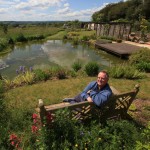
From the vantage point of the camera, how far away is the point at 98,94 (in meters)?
3.38

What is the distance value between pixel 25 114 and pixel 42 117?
1.67m

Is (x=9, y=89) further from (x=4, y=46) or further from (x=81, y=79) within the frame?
(x=4, y=46)

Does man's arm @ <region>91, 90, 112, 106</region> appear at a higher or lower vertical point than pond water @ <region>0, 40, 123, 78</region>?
higher

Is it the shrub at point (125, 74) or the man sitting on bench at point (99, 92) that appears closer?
the man sitting on bench at point (99, 92)

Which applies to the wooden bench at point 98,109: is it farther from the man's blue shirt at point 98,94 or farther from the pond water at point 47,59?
the pond water at point 47,59

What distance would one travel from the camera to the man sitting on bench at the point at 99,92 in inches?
129

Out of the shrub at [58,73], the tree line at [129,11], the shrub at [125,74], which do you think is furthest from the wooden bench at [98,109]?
the tree line at [129,11]

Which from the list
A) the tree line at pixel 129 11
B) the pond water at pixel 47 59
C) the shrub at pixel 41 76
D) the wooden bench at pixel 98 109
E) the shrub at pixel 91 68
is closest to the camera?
the wooden bench at pixel 98 109

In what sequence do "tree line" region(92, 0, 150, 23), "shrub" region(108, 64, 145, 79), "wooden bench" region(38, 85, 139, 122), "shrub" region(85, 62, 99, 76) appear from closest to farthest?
"wooden bench" region(38, 85, 139, 122) < "shrub" region(108, 64, 145, 79) < "shrub" region(85, 62, 99, 76) < "tree line" region(92, 0, 150, 23)

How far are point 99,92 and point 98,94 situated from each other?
76 mm

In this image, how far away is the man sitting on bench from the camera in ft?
10.8

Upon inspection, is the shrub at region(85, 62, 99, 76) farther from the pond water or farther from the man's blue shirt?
the man's blue shirt

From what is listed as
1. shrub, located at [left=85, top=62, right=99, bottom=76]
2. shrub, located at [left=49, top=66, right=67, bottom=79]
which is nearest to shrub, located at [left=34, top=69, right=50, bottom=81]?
shrub, located at [left=49, top=66, right=67, bottom=79]

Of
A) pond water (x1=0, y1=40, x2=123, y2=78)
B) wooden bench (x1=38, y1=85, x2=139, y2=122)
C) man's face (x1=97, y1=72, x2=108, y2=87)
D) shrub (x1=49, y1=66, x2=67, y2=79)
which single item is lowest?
pond water (x1=0, y1=40, x2=123, y2=78)
